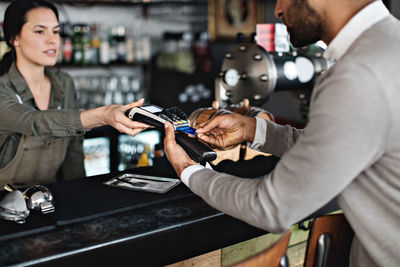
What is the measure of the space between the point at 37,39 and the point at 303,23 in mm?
1469

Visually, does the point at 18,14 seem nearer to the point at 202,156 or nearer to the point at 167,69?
the point at 202,156

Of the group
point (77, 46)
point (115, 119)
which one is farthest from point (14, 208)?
point (77, 46)

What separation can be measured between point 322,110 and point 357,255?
0.47 m

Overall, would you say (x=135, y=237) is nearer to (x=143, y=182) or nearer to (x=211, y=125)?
(x=143, y=182)

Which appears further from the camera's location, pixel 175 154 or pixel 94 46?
pixel 94 46

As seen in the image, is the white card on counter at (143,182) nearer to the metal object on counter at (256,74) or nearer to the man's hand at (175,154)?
the man's hand at (175,154)

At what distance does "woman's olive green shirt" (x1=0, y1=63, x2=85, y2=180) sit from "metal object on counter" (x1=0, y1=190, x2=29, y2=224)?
1.58ft

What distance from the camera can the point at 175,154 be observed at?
1.25 meters

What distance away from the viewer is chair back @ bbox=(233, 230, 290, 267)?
772mm

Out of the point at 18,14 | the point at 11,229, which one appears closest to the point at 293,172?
the point at 11,229

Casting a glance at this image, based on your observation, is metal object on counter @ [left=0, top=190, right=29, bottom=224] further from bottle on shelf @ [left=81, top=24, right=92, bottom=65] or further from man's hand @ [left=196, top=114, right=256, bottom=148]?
bottle on shelf @ [left=81, top=24, right=92, bottom=65]

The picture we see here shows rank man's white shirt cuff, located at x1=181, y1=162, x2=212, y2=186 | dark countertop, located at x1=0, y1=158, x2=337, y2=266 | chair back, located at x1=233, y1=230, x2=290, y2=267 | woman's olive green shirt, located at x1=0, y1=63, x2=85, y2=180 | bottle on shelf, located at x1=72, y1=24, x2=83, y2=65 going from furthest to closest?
bottle on shelf, located at x1=72, y1=24, x2=83, y2=65
woman's olive green shirt, located at x1=0, y1=63, x2=85, y2=180
man's white shirt cuff, located at x1=181, y1=162, x2=212, y2=186
dark countertop, located at x1=0, y1=158, x2=337, y2=266
chair back, located at x1=233, y1=230, x2=290, y2=267

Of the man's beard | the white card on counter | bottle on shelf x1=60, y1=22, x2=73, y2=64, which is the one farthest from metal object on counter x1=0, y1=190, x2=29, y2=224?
bottle on shelf x1=60, y1=22, x2=73, y2=64

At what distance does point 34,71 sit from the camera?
6.90 feet
